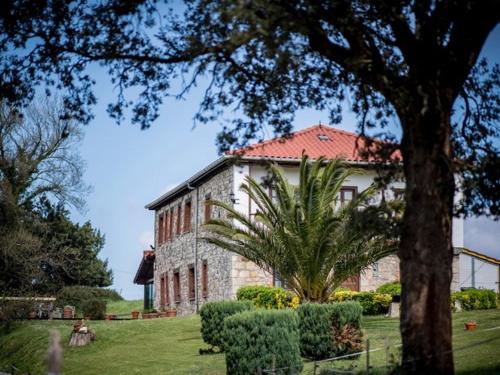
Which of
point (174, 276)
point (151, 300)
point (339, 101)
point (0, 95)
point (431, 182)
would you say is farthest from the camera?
point (151, 300)

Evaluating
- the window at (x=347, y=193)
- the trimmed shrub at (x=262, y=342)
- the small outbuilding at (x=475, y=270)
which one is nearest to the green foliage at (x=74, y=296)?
the window at (x=347, y=193)

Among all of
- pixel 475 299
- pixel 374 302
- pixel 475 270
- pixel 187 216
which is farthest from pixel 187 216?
pixel 475 299

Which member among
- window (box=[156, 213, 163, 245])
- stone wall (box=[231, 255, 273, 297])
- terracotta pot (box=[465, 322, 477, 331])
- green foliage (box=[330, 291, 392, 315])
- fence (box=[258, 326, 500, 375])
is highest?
window (box=[156, 213, 163, 245])

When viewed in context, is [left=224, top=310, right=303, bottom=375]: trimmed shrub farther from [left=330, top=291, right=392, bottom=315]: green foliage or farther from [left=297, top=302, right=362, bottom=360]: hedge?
[left=330, top=291, right=392, bottom=315]: green foliage

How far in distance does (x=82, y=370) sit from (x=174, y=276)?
1901 centimetres

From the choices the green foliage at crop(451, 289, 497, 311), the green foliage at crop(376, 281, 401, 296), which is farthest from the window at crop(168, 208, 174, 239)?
the green foliage at crop(451, 289, 497, 311)

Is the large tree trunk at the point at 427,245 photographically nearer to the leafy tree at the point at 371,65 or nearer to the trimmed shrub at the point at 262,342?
the leafy tree at the point at 371,65

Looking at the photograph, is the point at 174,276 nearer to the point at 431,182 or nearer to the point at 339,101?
the point at 339,101

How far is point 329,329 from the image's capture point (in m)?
19.9

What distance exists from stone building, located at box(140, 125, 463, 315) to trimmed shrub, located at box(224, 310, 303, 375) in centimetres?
1202

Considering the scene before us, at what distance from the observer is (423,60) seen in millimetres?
11516

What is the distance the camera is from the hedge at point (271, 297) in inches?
1193

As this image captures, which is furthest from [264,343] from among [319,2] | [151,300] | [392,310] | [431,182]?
[151,300]

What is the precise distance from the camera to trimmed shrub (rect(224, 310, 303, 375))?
17.5 meters
